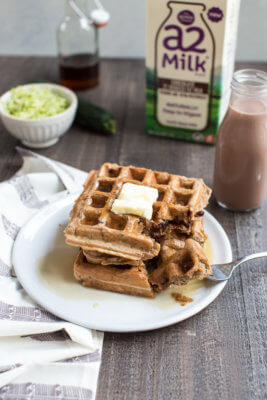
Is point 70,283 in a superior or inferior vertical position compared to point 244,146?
inferior

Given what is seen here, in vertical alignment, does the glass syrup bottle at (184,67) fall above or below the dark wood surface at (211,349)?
above

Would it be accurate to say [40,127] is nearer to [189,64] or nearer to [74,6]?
[189,64]

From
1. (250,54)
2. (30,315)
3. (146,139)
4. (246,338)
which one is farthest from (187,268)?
(250,54)

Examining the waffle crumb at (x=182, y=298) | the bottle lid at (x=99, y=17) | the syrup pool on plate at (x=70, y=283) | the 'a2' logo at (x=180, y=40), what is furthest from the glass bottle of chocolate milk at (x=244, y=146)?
the bottle lid at (x=99, y=17)

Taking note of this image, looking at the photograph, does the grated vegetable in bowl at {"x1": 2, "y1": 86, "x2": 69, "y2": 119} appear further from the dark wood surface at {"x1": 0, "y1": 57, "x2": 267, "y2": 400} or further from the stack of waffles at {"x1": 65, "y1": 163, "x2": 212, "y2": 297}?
the stack of waffles at {"x1": 65, "y1": 163, "x2": 212, "y2": 297}

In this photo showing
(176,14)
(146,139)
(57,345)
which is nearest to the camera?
(57,345)

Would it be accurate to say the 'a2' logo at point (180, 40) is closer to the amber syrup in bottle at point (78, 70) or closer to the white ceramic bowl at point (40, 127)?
the white ceramic bowl at point (40, 127)

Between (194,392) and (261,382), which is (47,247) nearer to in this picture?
(194,392)

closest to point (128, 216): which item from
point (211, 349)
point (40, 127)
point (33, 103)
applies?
point (211, 349)
